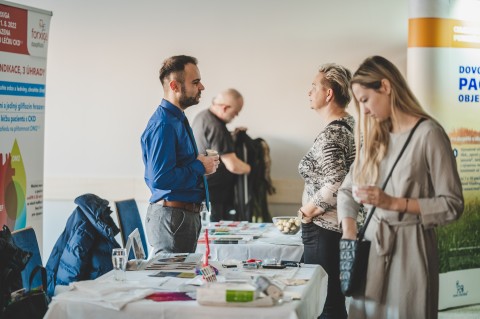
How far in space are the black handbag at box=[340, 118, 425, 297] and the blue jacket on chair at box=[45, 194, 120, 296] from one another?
58.8 inches

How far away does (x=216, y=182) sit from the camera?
6.36m

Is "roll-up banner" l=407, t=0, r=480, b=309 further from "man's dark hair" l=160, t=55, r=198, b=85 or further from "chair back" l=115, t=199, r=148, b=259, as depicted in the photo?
"chair back" l=115, t=199, r=148, b=259

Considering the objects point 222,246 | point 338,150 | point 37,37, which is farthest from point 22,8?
point 338,150

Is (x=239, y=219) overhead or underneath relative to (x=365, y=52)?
underneath

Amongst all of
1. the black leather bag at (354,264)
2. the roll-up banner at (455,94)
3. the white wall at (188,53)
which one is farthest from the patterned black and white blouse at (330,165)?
the white wall at (188,53)

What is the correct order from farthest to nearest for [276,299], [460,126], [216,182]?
1. [216,182]
2. [460,126]
3. [276,299]

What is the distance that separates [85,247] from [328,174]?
4.26ft

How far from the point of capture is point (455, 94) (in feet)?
18.1

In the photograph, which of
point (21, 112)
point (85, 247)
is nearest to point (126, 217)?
point (21, 112)

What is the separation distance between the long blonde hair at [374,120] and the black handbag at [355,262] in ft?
0.24

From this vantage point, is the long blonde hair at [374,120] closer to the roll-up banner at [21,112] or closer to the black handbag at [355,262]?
the black handbag at [355,262]

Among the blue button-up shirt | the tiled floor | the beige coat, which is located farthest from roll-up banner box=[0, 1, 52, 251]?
the tiled floor

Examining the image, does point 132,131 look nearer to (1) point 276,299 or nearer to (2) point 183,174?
(2) point 183,174

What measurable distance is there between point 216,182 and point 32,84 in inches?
80.8
